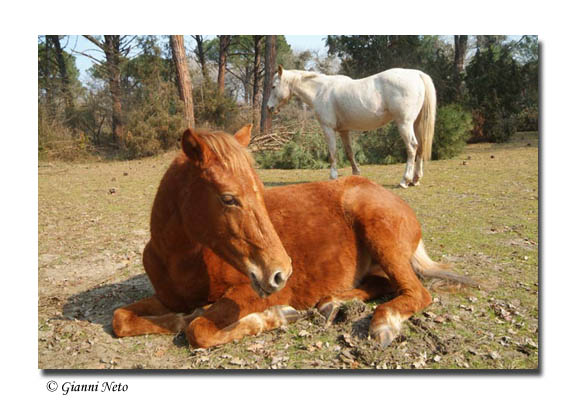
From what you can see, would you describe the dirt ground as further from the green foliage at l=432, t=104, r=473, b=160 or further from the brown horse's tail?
the green foliage at l=432, t=104, r=473, b=160

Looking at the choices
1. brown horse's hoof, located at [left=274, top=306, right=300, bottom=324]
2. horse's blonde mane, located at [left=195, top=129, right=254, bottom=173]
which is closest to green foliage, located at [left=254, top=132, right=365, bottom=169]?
brown horse's hoof, located at [left=274, top=306, right=300, bottom=324]

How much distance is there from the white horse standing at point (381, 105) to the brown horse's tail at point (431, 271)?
235 inches

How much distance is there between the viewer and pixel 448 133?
48.0 ft

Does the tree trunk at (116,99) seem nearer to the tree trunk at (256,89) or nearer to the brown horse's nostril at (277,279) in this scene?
the tree trunk at (256,89)

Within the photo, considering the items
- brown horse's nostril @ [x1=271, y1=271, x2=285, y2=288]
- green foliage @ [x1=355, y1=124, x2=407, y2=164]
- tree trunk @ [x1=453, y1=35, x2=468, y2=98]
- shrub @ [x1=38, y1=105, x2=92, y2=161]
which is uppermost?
tree trunk @ [x1=453, y1=35, x2=468, y2=98]

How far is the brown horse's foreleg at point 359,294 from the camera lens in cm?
328

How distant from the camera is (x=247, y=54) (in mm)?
26672

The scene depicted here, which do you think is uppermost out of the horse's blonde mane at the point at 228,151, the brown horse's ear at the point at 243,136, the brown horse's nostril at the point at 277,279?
the brown horse's ear at the point at 243,136

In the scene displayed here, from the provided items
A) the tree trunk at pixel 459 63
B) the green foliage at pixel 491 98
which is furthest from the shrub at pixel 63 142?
the tree trunk at pixel 459 63

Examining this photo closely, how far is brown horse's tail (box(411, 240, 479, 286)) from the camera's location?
375cm

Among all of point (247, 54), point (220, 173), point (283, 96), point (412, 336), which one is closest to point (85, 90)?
point (283, 96)

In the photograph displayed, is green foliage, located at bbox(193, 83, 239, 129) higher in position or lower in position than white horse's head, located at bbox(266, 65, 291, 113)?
higher

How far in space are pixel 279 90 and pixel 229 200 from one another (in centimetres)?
949

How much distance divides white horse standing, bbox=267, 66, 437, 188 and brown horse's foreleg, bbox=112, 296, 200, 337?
7.61 m
